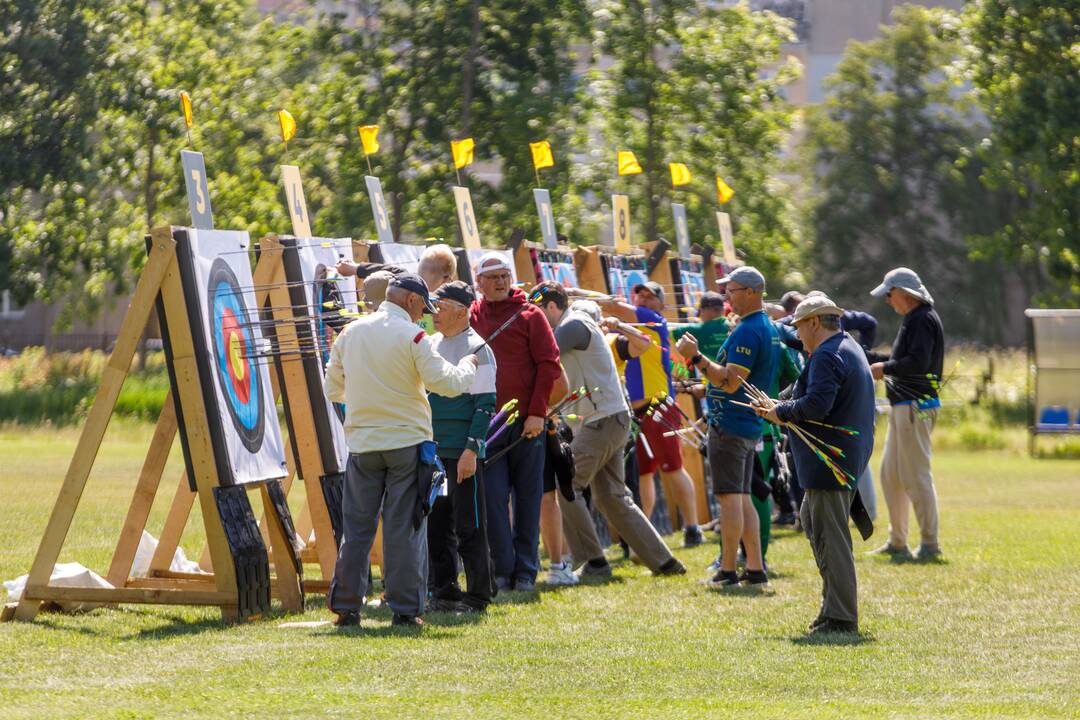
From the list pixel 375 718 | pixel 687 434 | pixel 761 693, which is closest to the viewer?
pixel 375 718

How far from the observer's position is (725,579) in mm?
11016

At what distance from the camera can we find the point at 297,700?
22.4 feet

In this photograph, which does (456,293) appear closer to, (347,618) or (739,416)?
(347,618)

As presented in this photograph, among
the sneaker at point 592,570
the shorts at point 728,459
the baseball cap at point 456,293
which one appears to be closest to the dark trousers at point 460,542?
the baseball cap at point 456,293

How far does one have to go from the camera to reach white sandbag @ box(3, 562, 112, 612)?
30.9ft

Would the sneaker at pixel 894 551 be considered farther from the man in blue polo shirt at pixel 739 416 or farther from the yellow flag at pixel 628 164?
the yellow flag at pixel 628 164

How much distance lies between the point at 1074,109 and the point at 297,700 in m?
29.5

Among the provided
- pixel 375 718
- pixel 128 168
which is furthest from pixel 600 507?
pixel 128 168

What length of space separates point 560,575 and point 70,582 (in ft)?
9.89

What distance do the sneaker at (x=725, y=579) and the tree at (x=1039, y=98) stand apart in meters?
24.5

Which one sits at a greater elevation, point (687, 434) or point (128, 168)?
point (128, 168)

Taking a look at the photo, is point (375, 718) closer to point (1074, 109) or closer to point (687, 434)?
point (687, 434)

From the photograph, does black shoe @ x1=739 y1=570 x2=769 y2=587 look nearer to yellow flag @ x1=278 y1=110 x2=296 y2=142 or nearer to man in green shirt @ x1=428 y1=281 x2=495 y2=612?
man in green shirt @ x1=428 y1=281 x2=495 y2=612

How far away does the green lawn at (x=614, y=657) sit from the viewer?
6.89m
